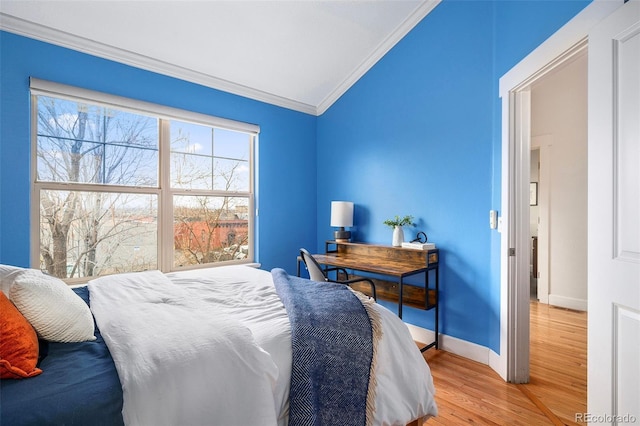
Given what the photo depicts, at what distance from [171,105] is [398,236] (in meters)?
2.42

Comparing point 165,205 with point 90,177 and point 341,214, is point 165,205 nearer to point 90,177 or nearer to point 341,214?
point 90,177

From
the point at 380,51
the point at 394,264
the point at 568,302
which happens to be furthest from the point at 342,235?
the point at 568,302

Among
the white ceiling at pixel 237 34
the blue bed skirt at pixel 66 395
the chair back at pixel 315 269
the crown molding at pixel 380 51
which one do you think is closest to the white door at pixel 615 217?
the chair back at pixel 315 269

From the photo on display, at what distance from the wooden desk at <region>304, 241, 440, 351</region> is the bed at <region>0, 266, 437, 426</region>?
95 centimetres

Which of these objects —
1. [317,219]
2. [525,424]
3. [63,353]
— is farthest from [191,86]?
[525,424]

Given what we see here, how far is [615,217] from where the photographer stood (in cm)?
124

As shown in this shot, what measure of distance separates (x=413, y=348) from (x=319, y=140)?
302 cm

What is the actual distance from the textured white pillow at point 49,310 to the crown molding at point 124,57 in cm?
205

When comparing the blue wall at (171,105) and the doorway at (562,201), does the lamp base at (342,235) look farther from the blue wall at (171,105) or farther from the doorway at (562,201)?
the doorway at (562,201)

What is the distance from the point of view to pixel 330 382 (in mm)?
1260

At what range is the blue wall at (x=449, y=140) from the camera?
239cm

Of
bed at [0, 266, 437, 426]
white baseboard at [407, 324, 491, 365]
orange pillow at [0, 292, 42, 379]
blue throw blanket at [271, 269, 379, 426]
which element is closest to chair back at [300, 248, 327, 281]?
bed at [0, 266, 437, 426]

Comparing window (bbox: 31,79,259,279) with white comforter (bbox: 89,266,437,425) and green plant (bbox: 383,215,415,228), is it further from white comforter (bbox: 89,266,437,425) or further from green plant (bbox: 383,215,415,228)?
green plant (bbox: 383,215,415,228)

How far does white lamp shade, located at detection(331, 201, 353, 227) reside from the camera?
3416 mm
